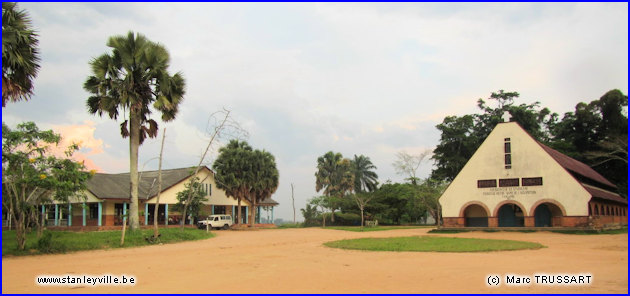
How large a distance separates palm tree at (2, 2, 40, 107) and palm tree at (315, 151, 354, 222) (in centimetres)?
5074

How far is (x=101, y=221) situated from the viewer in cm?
4006

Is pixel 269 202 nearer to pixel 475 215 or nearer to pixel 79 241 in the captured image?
pixel 475 215

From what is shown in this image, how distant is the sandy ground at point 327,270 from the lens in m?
10.4

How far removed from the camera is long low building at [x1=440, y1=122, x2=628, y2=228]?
3250 cm

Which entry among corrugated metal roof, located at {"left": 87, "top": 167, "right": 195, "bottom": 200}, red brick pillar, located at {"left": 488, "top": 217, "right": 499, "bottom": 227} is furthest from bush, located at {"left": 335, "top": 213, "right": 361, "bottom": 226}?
red brick pillar, located at {"left": 488, "top": 217, "right": 499, "bottom": 227}

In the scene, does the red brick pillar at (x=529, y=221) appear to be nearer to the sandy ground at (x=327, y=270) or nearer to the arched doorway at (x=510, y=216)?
the arched doorway at (x=510, y=216)

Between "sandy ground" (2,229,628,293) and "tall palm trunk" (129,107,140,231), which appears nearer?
"sandy ground" (2,229,628,293)

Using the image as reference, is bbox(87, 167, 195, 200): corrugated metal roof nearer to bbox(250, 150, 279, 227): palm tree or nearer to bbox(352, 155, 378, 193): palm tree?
bbox(250, 150, 279, 227): palm tree

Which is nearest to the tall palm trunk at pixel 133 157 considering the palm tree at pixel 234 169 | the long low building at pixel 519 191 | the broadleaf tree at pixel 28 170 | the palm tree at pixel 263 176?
the broadleaf tree at pixel 28 170

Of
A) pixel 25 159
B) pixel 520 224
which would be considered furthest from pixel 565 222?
pixel 25 159

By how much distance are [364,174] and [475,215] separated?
39073mm

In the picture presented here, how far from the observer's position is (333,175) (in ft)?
217

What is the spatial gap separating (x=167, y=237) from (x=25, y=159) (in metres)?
8.81

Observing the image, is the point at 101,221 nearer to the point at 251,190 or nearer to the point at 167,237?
the point at 251,190
